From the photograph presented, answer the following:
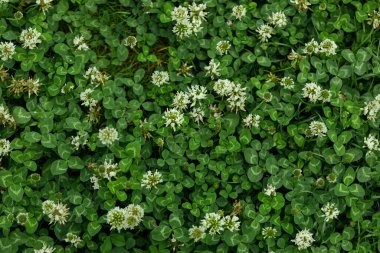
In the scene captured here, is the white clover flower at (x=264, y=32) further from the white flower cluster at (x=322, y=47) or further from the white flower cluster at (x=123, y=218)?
the white flower cluster at (x=123, y=218)

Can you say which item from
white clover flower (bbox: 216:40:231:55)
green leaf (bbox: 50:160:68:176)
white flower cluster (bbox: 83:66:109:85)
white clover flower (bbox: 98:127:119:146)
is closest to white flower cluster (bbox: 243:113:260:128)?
white clover flower (bbox: 216:40:231:55)

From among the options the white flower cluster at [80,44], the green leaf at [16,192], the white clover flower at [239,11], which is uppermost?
the white clover flower at [239,11]

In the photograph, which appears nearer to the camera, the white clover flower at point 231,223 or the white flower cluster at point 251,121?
the white clover flower at point 231,223

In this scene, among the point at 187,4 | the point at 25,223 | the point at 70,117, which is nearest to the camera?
the point at 25,223

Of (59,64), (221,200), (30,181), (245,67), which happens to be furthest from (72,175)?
(245,67)

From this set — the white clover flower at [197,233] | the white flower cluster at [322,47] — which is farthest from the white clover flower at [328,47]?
the white clover flower at [197,233]

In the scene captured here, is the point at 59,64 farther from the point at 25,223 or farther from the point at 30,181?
the point at 25,223

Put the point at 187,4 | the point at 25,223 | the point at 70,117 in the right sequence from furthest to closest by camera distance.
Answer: the point at 187,4
the point at 70,117
the point at 25,223

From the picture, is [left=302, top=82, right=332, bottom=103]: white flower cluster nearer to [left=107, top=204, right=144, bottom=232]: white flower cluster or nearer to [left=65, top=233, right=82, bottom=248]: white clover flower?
[left=107, top=204, right=144, bottom=232]: white flower cluster
